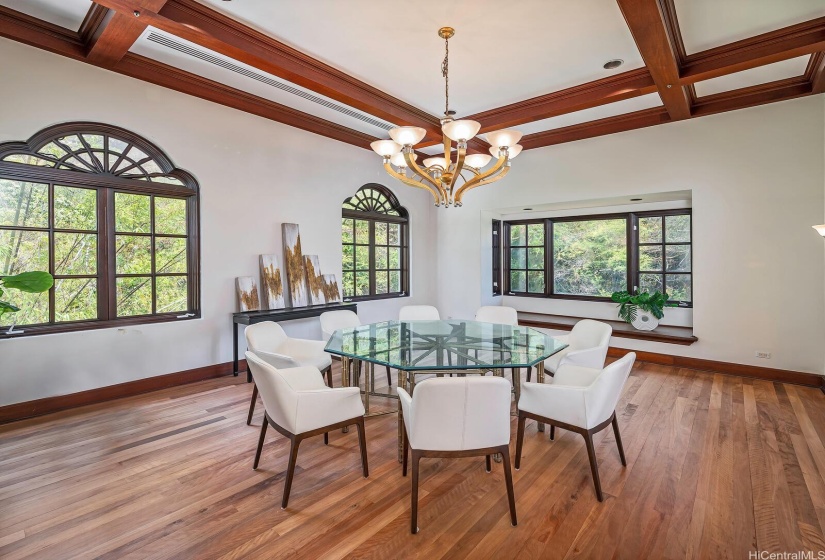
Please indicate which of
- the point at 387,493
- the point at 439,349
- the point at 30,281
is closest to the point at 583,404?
the point at 439,349

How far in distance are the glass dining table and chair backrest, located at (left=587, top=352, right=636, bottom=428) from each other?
0.37 metres

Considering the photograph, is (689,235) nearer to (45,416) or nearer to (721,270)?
(721,270)

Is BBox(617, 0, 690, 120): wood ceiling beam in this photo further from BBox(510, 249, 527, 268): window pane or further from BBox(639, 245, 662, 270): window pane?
BBox(510, 249, 527, 268): window pane

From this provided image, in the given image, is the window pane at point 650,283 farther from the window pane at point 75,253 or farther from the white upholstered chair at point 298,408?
the window pane at point 75,253

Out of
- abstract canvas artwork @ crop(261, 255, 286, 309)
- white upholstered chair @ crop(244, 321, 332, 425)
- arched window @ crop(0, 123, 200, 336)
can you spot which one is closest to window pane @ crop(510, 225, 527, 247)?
abstract canvas artwork @ crop(261, 255, 286, 309)

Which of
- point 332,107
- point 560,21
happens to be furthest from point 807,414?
point 332,107

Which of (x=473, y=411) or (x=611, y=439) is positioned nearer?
(x=473, y=411)

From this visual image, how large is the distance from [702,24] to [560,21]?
1.09m

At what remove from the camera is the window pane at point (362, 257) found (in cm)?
617

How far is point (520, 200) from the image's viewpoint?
6.27m

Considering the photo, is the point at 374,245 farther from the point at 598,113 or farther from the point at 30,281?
the point at 30,281

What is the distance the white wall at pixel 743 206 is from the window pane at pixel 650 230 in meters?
0.79

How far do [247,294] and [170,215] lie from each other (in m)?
1.14

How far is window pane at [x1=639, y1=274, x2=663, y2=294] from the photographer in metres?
5.73
